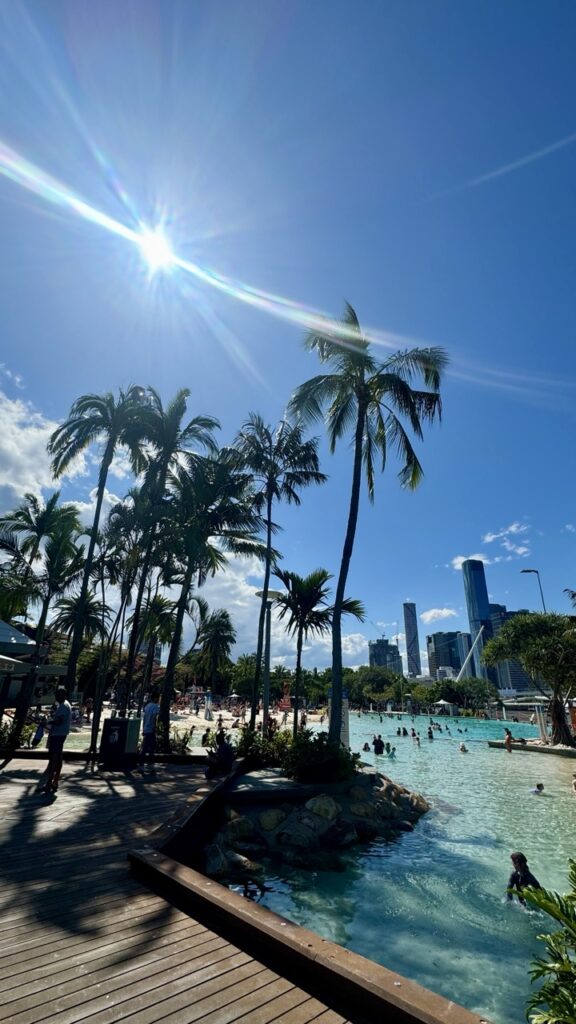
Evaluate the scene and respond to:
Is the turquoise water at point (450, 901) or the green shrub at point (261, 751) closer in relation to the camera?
Result: the turquoise water at point (450, 901)

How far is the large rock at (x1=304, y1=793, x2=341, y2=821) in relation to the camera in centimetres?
1102

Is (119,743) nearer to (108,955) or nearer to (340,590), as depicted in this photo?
(340,590)

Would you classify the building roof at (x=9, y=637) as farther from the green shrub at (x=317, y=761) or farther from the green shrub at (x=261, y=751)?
the green shrub at (x=317, y=761)

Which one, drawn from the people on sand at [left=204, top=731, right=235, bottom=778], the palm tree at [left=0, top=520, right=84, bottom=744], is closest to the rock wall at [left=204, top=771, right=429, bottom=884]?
the people on sand at [left=204, top=731, right=235, bottom=778]

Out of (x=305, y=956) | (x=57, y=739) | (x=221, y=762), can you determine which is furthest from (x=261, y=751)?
(x=305, y=956)

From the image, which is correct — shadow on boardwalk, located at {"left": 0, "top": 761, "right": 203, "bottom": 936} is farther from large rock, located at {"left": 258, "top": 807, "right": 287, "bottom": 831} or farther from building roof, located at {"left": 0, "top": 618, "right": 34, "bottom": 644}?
building roof, located at {"left": 0, "top": 618, "right": 34, "bottom": 644}

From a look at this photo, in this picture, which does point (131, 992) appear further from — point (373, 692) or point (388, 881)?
point (373, 692)

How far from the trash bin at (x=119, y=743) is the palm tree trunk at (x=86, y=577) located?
3399mm

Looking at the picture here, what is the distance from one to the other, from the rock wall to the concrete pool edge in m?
4.38

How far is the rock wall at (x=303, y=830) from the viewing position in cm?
888

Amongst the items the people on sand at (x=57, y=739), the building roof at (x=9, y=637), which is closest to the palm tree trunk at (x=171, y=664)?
the building roof at (x=9, y=637)

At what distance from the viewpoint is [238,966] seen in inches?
147

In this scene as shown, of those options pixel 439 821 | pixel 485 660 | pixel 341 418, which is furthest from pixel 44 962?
pixel 485 660

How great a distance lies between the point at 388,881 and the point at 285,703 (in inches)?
2406
